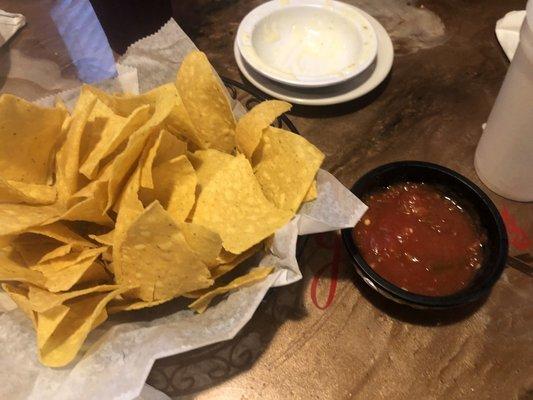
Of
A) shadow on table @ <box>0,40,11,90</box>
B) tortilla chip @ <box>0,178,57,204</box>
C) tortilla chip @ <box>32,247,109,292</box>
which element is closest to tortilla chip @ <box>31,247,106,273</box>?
tortilla chip @ <box>32,247,109,292</box>

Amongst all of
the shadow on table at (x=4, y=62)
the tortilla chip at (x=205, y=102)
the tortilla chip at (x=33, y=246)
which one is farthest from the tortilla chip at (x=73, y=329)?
the shadow on table at (x=4, y=62)

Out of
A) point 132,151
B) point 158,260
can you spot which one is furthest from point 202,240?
point 132,151

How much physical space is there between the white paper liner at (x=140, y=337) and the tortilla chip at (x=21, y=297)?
5cm

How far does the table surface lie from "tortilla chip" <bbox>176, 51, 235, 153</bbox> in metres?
0.27

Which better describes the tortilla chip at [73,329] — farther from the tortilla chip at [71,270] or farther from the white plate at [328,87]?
the white plate at [328,87]

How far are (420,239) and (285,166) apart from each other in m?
0.28

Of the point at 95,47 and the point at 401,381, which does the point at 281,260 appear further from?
the point at 95,47

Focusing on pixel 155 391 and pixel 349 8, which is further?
pixel 349 8

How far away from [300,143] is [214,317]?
1.03 ft

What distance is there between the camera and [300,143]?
889 mm

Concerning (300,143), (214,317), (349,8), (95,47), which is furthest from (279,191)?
(95,47)

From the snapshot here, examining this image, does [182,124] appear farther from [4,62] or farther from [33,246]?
[4,62]

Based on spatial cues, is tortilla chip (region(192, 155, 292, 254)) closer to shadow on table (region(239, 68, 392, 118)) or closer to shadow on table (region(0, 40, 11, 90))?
shadow on table (region(239, 68, 392, 118))

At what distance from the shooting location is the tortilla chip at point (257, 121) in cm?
88
